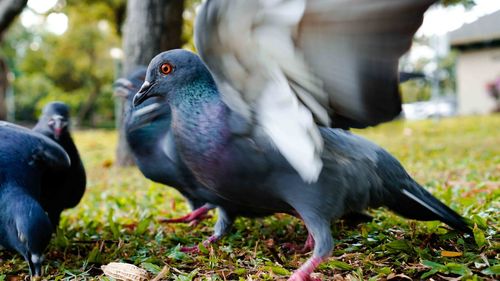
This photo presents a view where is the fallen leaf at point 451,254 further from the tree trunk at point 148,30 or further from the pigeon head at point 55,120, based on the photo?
the tree trunk at point 148,30

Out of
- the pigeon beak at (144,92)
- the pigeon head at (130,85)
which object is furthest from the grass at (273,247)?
the pigeon head at (130,85)

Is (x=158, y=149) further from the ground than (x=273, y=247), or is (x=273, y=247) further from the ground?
(x=158, y=149)

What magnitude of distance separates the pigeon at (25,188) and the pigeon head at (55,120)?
0.45m

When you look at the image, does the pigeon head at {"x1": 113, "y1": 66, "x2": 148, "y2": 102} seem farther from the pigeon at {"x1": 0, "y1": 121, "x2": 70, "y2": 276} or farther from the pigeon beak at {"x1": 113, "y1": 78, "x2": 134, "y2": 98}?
the pigeon at {"x1": 0, "y1": 121, "x2": 70, "y2": 276}

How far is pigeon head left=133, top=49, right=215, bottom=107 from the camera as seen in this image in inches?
101

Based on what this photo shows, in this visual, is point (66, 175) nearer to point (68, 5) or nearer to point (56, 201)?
point (56, 201)

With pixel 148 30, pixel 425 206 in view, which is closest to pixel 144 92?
pixel 425 206

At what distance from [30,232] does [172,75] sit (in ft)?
3.17

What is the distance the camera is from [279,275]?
2412mm

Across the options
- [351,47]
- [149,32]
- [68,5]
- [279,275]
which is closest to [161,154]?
[279,275]

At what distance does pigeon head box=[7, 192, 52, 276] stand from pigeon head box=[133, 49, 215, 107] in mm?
699

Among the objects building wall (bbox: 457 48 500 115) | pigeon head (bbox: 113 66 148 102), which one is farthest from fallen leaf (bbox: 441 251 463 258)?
building wall (bbox: 457 48 500 115)

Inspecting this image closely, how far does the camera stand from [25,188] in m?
2.68

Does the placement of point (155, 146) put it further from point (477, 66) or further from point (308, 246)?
point (477, 66)
